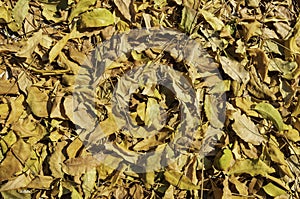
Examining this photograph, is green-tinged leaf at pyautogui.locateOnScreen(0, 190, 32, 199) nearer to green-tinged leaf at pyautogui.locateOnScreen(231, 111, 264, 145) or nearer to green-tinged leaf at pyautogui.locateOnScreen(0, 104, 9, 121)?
green-tinged leaf at pyautogui.locateOnScreen(0, 104, 9, 121)

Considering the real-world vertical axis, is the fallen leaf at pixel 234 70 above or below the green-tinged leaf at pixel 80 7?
below

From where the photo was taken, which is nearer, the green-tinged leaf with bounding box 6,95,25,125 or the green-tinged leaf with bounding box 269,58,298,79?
the green-tinged leaf with bounding box 6,95,25,125

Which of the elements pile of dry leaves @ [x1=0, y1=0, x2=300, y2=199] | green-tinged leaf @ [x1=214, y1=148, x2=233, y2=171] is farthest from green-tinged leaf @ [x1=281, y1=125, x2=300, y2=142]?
green-tinged leaf @ [x1=214, y1=148, x2=233, y2=171]

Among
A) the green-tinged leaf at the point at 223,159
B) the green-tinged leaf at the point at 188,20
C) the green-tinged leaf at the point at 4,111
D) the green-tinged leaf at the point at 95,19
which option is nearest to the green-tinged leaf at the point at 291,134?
the green-tinged leaf at the point at 223,159

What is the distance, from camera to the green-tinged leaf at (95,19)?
34.3 inches

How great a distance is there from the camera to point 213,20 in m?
0.91

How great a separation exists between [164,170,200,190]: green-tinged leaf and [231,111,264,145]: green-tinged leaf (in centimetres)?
12

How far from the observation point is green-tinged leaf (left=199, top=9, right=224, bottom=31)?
2.97 feet

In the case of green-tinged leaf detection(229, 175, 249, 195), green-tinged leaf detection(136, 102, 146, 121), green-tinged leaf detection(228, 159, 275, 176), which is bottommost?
green-tinged leaf detection(229, 175, 249, 195)

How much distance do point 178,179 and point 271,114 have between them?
0.20 meters

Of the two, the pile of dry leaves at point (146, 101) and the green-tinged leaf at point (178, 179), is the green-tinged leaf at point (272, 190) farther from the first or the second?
the green-tinged leaf at point (178, 179)

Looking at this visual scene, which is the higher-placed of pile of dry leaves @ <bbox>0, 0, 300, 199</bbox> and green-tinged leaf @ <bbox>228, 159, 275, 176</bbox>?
pile of dry leaves @ <bbox>0, 0, 300, 199</bbox>

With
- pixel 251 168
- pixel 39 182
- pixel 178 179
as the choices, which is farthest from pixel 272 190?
pixel 39 182

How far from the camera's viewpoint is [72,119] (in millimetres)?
864
